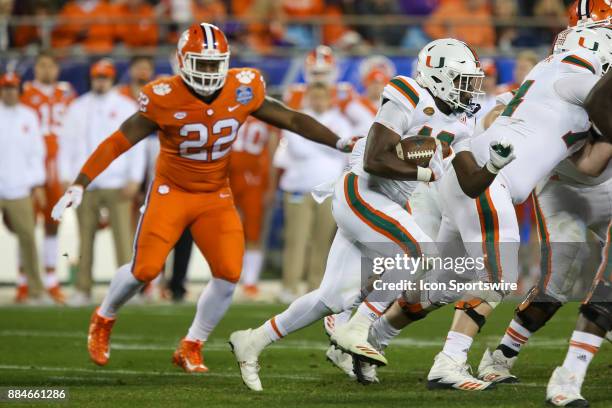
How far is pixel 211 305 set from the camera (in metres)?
6.64

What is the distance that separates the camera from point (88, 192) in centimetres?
1048

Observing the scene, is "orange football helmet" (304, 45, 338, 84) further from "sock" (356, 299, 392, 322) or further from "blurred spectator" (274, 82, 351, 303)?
"sock" (356, 299, 392, 322)

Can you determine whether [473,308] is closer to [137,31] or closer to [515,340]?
[515,340]

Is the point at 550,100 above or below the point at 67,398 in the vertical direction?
above

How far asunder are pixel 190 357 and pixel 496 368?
1.69 m

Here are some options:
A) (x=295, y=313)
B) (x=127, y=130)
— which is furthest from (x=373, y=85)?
(x=295, y=313)

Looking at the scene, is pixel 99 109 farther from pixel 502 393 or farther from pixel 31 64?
pixel 502 393

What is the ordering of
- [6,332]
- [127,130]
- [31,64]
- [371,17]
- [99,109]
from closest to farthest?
[127,130] → [6,332] → [99,109] → [31,64] → [371,17]

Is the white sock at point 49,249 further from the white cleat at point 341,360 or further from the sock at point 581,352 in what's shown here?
the sock at point 581,352

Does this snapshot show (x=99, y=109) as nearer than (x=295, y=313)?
No

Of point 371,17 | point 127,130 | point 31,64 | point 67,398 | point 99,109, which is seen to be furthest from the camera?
point 371,17

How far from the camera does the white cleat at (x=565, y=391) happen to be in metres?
5.12

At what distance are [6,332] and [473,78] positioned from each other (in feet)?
13.8

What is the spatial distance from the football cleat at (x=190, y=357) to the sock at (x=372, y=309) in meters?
1.19
